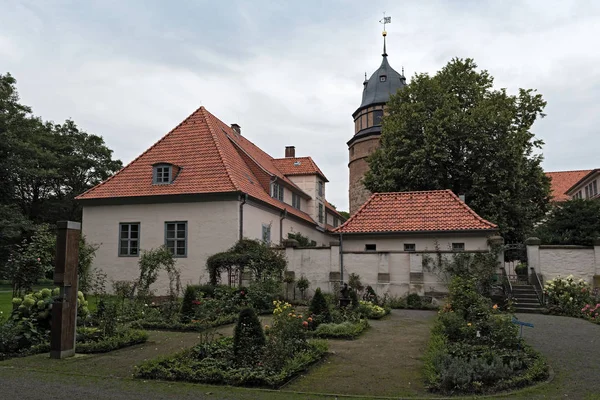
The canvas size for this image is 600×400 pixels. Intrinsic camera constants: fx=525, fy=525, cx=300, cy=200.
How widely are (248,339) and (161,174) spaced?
18364mm

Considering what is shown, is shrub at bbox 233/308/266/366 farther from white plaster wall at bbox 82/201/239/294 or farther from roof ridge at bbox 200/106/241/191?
roof ridge at bbox 200/106/241/191

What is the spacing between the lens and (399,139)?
105 feet

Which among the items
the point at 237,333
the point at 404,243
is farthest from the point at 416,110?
the point at 237,333

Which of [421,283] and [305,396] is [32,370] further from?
[421,283]

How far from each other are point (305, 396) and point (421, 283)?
14.3 meters

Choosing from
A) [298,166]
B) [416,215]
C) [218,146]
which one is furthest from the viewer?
[298,166]

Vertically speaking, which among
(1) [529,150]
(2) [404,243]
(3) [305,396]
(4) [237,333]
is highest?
(1) [529,150]

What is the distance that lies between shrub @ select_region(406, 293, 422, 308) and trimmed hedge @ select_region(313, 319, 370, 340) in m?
7.24

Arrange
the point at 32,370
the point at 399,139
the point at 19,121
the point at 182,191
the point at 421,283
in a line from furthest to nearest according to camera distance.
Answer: the point at 19,121 → the point at 399,139 → the point at 182,191 → the point at 421,283 → the point at 32,370

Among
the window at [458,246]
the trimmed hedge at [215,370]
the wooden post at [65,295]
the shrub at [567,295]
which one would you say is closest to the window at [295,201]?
the window at [458,246]

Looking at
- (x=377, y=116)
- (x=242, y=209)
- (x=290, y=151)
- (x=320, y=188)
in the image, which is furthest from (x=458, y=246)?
(x=377, y=116)

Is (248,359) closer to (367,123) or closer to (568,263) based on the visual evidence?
(568,263)

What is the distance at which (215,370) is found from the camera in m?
8.41

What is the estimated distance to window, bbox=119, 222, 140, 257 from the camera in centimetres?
2542
